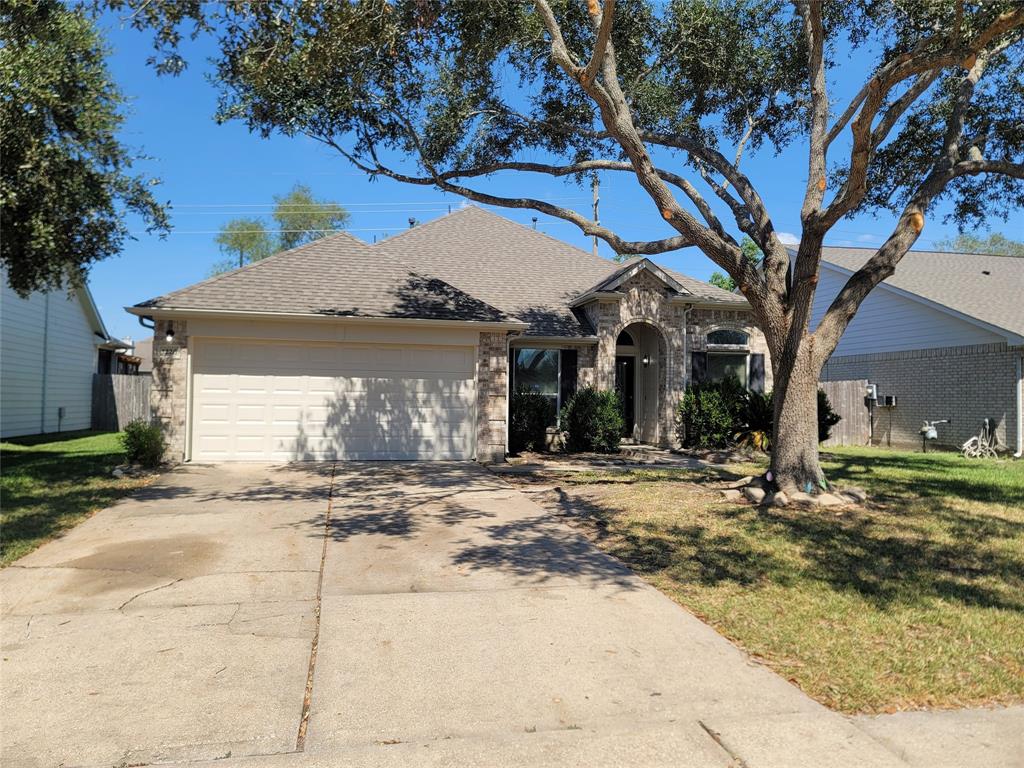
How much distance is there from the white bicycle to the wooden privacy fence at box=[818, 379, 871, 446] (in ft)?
10.5

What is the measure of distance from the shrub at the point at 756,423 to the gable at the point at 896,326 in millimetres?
2984

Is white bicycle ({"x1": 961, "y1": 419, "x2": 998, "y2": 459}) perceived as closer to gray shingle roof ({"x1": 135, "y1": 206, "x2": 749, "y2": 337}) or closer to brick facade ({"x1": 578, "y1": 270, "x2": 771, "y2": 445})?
brick facade ({"x1": 578, "y1": 270, "x2": 771, "y2": 445})

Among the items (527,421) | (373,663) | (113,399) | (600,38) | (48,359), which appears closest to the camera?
(373,663)

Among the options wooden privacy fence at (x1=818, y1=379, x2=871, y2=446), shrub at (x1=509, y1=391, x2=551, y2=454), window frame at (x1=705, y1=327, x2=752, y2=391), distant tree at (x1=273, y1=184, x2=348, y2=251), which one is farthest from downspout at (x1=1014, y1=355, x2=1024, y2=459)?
distant tree at (x1=273, y1=184, x2=348, y2=251)

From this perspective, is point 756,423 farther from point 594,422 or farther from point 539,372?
point 539,372

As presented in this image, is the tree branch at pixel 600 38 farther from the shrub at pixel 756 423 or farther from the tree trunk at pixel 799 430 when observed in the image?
the shrub at pixel 756 423

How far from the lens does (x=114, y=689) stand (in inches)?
150

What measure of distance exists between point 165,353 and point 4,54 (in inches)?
205

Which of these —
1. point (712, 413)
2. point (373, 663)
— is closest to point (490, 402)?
point (712, 413)

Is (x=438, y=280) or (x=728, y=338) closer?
(x=438, y=280)

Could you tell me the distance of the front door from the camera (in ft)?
63.5

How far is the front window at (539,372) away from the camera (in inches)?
675

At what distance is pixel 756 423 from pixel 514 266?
7.66m

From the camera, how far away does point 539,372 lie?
17.3 m
